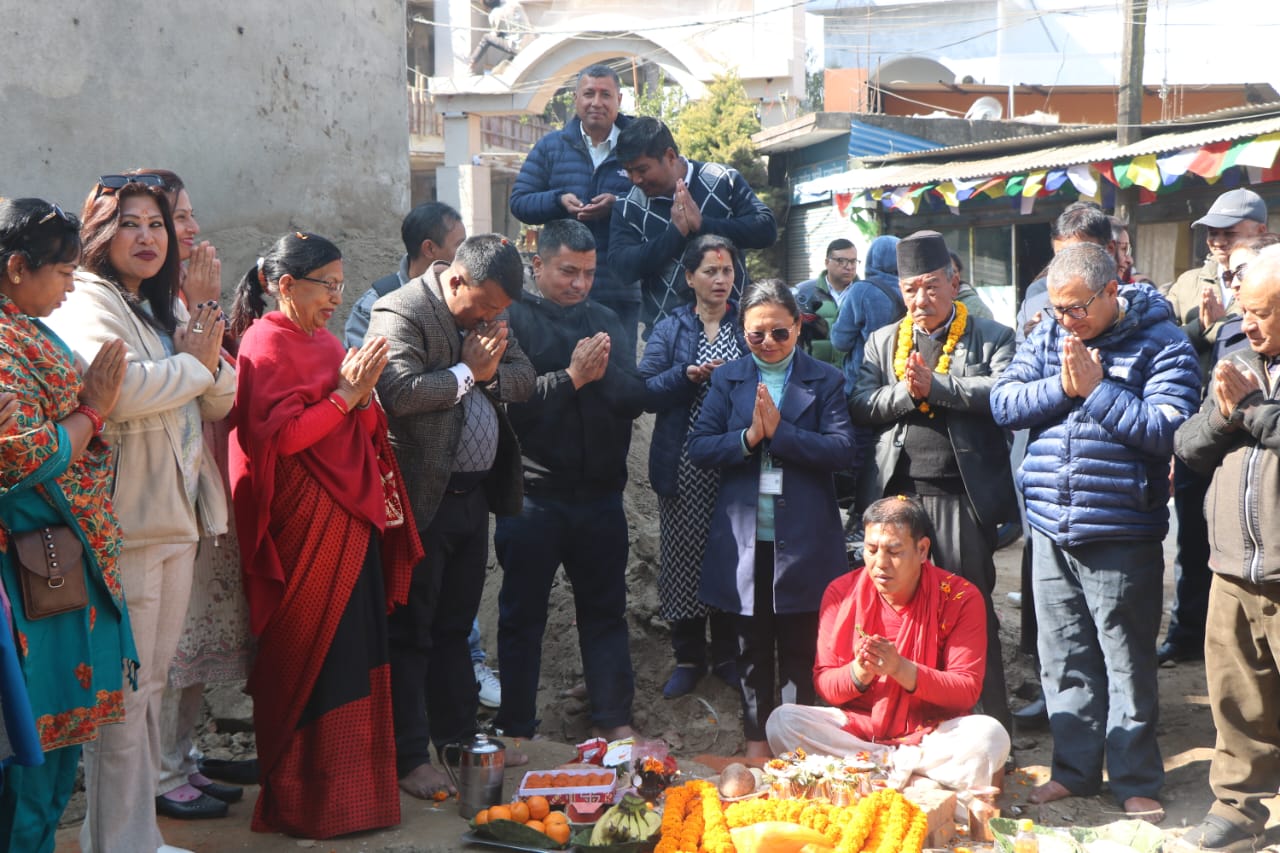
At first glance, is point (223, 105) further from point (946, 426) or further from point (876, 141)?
point (876, 141)

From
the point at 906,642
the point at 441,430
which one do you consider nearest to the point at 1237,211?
the point at 906,642

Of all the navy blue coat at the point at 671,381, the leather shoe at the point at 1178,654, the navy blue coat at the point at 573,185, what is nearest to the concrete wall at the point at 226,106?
the navy blue coat at the point at 573,185

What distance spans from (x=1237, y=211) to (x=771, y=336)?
2275 millimetres

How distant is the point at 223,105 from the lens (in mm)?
7145

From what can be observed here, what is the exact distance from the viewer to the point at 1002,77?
95.9ft

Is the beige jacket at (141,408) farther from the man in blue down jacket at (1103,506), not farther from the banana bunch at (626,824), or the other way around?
the man in blue down jacket at (1103,506)

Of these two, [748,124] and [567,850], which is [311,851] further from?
[748,124]

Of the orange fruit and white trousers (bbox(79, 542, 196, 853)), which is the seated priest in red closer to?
the orange fruit

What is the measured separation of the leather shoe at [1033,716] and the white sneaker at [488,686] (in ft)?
7.73

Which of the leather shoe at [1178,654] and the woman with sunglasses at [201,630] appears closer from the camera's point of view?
the woman with sunglasses at [201,630]

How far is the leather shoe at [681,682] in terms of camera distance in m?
5.71

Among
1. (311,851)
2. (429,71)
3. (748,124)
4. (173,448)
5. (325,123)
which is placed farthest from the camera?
(429,71)

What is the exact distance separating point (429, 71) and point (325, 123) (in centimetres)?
2105

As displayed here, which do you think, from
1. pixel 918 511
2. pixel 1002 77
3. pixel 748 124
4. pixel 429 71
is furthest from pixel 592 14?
pixel 918 511
